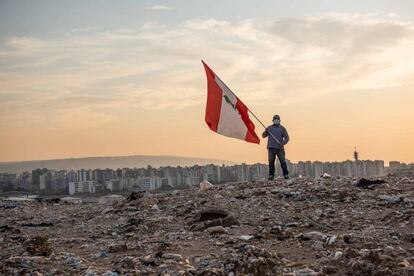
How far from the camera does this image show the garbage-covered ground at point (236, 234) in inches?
282

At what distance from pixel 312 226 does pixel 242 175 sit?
5750 centimetres

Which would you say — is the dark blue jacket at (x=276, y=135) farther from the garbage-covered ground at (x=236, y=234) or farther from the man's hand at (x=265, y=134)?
the garbage-covered ground at (x=236, y=234)

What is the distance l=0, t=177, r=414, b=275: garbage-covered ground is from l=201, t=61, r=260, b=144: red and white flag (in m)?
1.56

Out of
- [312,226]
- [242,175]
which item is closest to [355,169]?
[242,175]

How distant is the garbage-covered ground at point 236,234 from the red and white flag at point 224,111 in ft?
5.12

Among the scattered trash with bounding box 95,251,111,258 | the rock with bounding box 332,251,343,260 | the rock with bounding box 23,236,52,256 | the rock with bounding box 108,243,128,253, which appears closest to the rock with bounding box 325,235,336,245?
the rock with bounding box 332,251,343,260

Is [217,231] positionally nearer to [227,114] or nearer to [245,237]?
[245,237]

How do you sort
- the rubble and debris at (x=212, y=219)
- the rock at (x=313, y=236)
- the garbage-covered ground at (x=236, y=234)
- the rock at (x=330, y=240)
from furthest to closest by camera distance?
the rubble and debris at (x=212, y=219) → the rock at (x=313, y=236) → the rock at (x=330, y=240) → the garbage-covered ground at (x=236, y=234)

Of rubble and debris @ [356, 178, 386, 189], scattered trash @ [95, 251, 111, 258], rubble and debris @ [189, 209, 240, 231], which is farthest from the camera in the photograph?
rubble and debris @ [356, 178, 386, 189]

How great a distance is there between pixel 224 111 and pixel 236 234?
16.0 ft

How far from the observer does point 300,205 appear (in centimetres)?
1180

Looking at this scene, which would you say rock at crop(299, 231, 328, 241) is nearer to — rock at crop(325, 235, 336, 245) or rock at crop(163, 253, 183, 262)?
rock at crop(325, 235, 336, 245)

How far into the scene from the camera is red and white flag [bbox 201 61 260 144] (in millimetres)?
13828

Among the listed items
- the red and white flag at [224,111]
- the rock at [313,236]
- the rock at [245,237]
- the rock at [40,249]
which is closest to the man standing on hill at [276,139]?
the red and white flag at [224,111]
